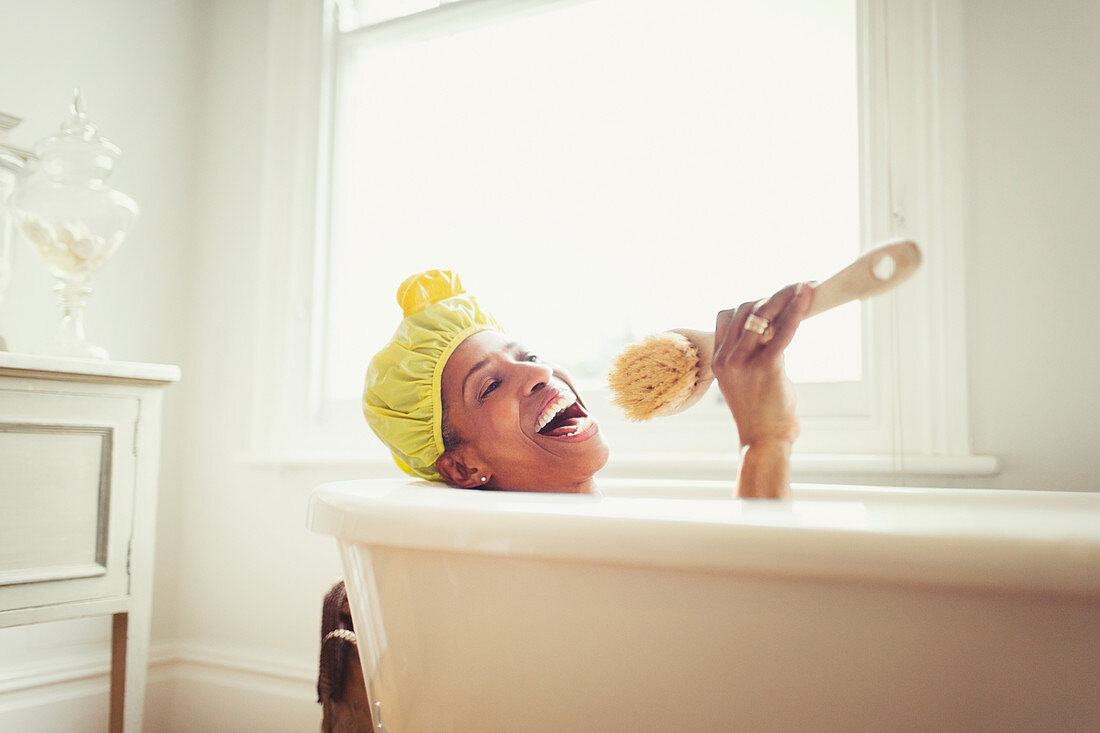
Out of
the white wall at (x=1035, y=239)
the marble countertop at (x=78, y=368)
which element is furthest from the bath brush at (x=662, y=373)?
the marble countertop at (x=78, y=368)

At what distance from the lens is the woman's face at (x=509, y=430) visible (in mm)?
869

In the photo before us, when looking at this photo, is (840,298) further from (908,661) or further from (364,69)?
(364,69)

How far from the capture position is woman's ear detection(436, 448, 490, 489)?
34.7 inches

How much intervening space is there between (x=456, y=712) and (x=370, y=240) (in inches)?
59.5

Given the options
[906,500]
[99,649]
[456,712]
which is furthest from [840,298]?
[99,649]

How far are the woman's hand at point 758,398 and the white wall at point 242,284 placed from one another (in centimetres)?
54

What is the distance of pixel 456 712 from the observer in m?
0.57

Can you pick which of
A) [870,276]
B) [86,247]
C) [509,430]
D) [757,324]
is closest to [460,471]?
[509,430]

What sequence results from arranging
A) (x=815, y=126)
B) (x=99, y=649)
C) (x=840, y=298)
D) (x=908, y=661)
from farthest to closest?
(x=99, y=649), (x=815, y=126), (x=840, y=298), (x=908, y=661)

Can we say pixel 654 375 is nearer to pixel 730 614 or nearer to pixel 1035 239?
pixel 730 614

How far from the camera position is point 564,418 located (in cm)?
93

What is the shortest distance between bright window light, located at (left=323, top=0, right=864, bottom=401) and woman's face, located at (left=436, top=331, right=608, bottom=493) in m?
0.46

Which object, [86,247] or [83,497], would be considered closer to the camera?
[83,497]

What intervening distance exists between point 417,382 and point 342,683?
43 centimetres
